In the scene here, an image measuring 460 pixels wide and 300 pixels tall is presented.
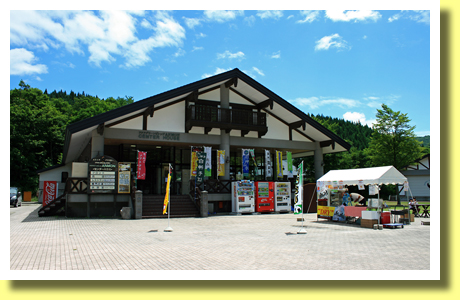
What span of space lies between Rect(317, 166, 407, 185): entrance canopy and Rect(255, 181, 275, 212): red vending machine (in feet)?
17.5

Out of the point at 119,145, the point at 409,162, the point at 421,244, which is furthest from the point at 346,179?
the point at 409,162

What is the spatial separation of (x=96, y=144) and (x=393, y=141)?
29.9 m

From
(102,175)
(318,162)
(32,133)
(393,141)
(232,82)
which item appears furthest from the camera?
(32,133)

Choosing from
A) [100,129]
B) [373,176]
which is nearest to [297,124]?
[373,176]

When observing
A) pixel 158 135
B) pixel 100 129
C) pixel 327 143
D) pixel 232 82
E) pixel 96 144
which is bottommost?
pixel 96 144

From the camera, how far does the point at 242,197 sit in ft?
61.9

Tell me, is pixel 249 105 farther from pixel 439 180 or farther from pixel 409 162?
pixel 409 162

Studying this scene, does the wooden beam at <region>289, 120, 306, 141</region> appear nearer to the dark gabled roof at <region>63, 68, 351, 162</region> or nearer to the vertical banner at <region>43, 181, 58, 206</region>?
the dark gabled roof at <region>63, 68, 351, 162</region>

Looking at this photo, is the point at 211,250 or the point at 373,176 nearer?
the point at 211,250

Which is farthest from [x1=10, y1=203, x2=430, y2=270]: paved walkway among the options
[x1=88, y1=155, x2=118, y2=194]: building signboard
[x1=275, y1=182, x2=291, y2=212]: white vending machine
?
[x1=275, y1=182, x2=291, y2=212]: white vending machine

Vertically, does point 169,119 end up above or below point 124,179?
above

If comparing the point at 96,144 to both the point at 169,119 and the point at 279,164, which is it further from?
the point at 279,164

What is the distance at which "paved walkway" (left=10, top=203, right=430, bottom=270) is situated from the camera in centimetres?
610

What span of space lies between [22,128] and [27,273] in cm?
4598
